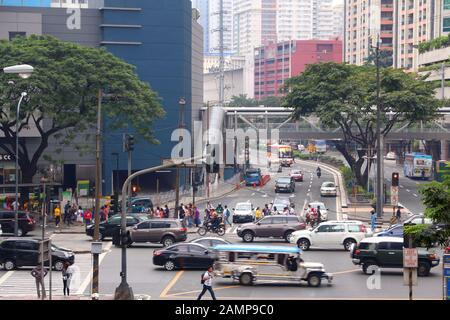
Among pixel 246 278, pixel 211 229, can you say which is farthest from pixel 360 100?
pixel 246 278

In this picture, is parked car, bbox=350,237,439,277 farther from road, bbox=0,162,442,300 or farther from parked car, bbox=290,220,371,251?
parked car, bbox=290,220,371,251

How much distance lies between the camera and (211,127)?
82688 millimetres

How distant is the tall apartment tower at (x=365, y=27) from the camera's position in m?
165

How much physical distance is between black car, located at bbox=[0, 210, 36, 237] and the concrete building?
90.2ft

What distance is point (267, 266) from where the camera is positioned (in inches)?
1252

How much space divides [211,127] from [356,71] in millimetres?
14655

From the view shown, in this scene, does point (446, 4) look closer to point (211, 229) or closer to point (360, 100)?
point (360, 100)

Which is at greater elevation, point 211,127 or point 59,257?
point 211,127

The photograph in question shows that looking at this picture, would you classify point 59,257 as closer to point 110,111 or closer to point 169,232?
point 169,232

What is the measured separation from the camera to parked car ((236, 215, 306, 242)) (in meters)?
43.7

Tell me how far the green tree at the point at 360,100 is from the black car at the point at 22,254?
36983 mm

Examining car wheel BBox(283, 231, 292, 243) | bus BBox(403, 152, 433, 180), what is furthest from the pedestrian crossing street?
bus BBox(403, 152, 433, 180)
